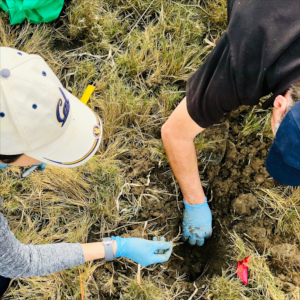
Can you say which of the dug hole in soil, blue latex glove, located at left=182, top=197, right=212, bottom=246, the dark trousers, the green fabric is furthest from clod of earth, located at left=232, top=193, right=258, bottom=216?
the green fabric

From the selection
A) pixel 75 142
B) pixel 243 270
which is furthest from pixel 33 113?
pixel 243 270

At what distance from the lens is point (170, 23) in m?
2.25

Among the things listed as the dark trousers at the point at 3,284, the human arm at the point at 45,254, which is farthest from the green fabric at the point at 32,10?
the dark trousers at the point at 3,284

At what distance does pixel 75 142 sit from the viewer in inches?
59.6

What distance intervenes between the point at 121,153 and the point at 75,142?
0.63 m

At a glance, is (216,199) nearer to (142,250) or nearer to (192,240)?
(192,240)

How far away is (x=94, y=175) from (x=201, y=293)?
88 cm

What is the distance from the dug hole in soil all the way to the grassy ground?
0.07ft

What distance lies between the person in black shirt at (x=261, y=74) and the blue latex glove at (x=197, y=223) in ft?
1.90

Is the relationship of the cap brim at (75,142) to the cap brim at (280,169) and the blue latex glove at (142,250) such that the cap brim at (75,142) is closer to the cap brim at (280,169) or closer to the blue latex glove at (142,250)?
the blue latex glove at (142,250)

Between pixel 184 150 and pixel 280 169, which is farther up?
pixel 280 169

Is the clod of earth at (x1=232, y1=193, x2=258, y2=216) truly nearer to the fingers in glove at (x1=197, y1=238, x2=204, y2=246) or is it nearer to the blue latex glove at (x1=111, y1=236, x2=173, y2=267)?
the fingers in glove at (x1=197, y1=238, x2=204, y2=246)

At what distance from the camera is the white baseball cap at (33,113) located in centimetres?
123

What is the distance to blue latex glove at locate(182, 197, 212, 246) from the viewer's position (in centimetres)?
201
